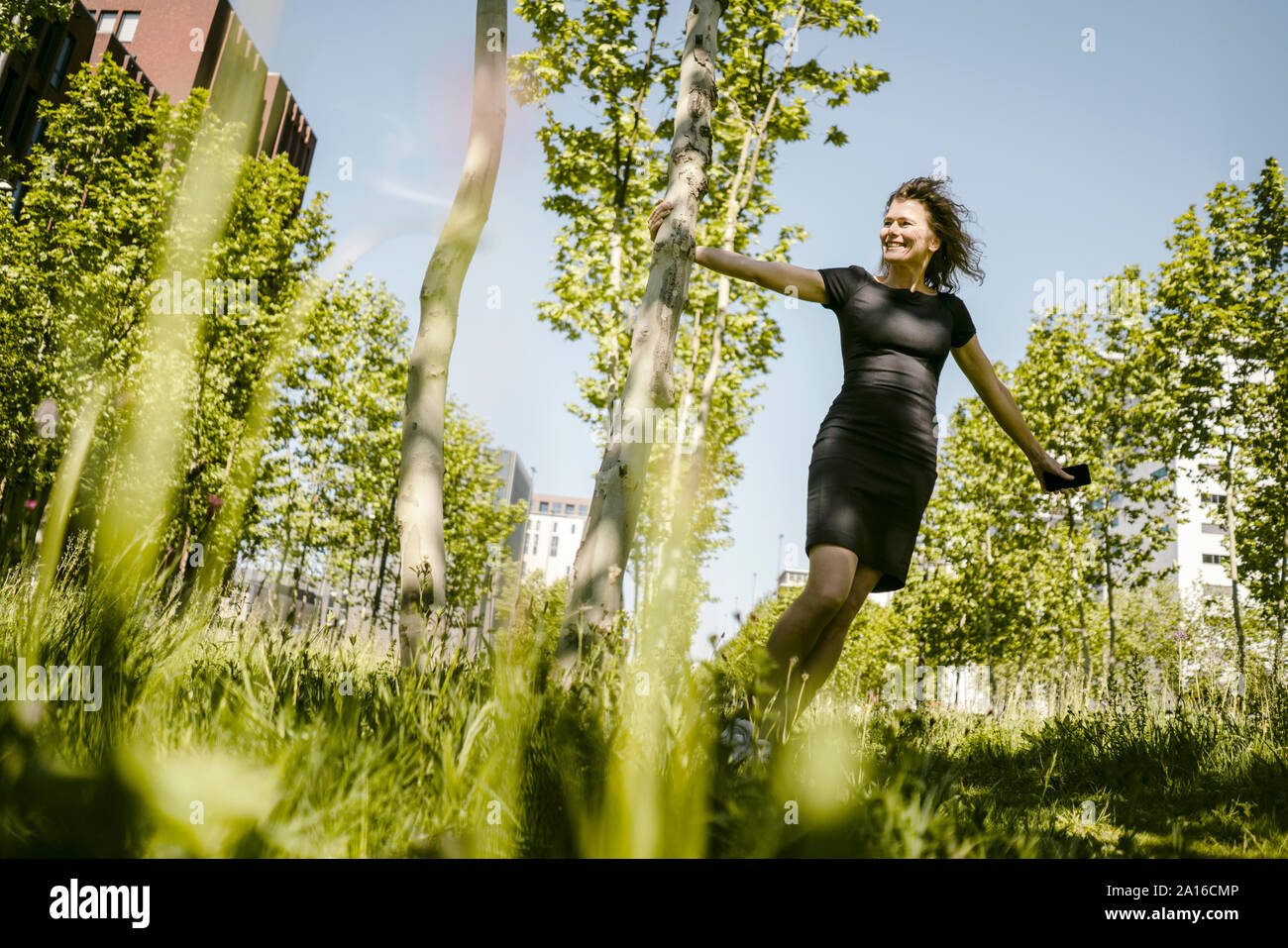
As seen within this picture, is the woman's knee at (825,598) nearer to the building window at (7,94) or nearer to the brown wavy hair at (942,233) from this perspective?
the brown wavy hair at (942,233)

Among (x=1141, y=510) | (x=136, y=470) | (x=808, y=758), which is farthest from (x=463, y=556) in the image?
(x=808, y=758)

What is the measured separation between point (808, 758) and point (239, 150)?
19311 mm

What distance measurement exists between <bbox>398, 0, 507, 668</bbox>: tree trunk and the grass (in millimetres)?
562

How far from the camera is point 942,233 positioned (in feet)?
11.9

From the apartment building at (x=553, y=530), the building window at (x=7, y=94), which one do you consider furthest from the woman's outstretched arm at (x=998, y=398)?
the apartment building at (x=553, y=530)

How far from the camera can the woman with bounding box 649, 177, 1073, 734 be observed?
116 inches

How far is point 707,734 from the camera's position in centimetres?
184

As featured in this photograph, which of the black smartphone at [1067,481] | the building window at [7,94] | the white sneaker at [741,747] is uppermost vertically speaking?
the building window at [7,94]

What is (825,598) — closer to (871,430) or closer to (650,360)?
(871,430)

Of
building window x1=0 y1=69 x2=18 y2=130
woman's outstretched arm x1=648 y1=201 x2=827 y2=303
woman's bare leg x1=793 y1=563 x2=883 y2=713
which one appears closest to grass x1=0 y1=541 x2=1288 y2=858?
woman's bare leg x1=793 y1=563 x2=883 y2=713

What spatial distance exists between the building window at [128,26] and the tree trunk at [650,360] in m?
48.6

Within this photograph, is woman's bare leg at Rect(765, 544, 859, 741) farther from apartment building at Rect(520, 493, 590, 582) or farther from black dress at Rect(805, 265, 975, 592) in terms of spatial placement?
apartment building at Rect(520, 493, 590, 582)

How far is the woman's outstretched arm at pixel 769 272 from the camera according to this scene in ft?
10.2

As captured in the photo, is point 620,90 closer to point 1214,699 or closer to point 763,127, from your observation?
point 763,127
